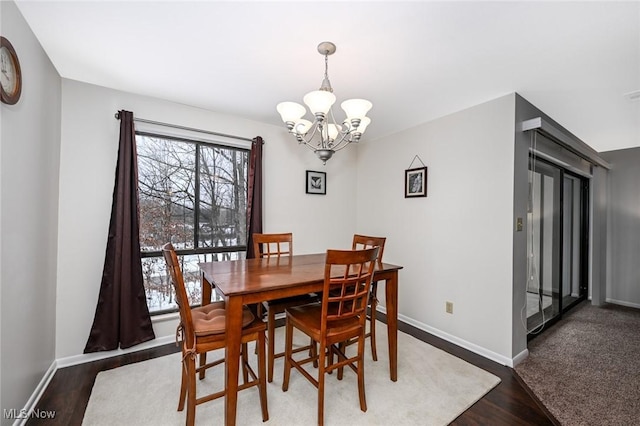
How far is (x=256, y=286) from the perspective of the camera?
1645 millimetres

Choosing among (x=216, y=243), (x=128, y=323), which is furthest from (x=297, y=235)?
(x=128, y=323)

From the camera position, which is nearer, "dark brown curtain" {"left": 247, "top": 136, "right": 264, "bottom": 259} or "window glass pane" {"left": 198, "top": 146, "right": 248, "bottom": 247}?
"window glass pane" {"left": 198, "top": 146, "right": 248, "bottom": 247}

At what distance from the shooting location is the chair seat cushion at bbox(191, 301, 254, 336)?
163 centimetres

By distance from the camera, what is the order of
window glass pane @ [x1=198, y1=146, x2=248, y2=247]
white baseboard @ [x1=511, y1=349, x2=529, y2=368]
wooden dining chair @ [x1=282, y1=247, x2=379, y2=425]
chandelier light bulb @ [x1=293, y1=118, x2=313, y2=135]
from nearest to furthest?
wooden dining chair @ [x1=282, y1=247, x2=379, y2=425]
chandelier light bulb @ [x1=293, y1=118, x2=313, y2=135]
white baseboard @ [x1=511, y1=349, x2=529, y2=368]
window glass pane @ [x1=198, y1=146, x2=248, y2=247]

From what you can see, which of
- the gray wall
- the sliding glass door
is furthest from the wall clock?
the gray wall

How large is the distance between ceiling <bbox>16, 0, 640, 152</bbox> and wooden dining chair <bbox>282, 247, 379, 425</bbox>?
1.35 metres

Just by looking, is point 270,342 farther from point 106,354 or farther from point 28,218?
point 28,218

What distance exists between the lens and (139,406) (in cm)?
188

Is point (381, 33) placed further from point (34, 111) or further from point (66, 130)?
point (66, 130)

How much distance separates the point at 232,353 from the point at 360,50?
2054mm

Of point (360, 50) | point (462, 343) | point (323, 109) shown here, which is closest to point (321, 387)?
point (323, 109)

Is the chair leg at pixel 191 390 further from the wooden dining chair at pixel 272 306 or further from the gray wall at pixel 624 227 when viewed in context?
the gray wall at pixel 624 227

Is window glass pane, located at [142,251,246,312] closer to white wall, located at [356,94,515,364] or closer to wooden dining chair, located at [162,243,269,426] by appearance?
wooden dining chair, located at [162,243,269,426]

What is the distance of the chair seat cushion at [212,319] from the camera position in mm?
1630
